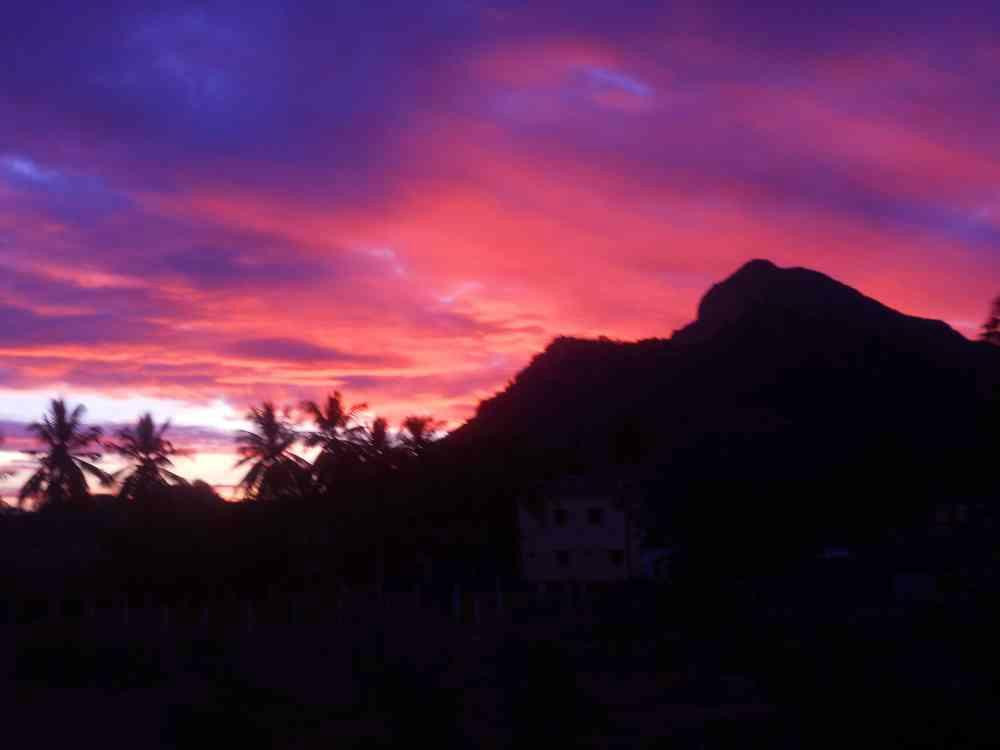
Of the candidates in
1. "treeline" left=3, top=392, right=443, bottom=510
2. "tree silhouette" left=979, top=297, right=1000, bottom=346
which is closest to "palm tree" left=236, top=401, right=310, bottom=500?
"treeline" left=3, top=392, right=443, bottom=510

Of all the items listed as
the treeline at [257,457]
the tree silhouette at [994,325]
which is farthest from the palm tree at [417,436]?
the tree silhouette at [994,325]

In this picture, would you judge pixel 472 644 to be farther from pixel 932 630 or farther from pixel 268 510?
pixel 268 510

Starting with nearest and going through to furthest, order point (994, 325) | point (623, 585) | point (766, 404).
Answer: point (994, 325)
point (623, 585)
point (766, 404)

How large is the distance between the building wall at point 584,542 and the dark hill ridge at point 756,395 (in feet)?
8.94

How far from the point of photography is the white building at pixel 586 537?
39250 millimetres

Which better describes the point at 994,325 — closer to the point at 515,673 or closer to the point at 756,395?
the point at 515,673

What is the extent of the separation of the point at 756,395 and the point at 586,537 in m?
17.3

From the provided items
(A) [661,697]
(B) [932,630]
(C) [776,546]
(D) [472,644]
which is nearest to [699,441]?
(C) [776,546]

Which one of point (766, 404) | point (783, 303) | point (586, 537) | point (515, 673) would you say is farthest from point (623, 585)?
point (783, 303)

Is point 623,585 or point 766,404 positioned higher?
point 766,404

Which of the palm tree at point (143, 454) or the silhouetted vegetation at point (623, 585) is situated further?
the palm tree at point (143, 454)

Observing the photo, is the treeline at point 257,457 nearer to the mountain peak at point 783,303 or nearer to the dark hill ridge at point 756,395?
the dark hill ridge at point 756,395

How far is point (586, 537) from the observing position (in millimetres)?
39469

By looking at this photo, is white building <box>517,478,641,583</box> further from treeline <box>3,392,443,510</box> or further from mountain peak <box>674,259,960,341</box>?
mountain peak <box>674,259,960,341</box>
